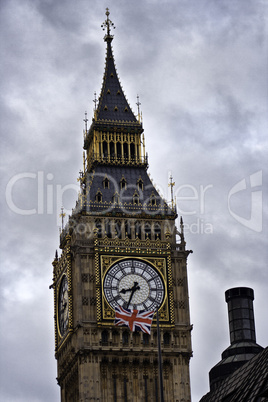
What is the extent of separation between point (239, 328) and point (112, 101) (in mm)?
28686

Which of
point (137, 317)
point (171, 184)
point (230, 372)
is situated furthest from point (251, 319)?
point (137, 317)

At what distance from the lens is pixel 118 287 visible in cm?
13350

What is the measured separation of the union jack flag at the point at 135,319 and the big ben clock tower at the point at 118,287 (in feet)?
11.9

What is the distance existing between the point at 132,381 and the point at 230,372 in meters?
16.9

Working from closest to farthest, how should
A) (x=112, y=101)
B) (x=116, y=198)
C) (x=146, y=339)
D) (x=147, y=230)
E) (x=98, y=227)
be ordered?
(x=146, y=339) → (x=98, y=227) → (x=147, y=230) → (x=116, y=198) → (x=112, y=101)

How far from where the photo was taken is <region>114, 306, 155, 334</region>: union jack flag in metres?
123

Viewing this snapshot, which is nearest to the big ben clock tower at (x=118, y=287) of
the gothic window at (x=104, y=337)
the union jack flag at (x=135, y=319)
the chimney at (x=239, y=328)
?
the gothic window at (x=104, y=337)

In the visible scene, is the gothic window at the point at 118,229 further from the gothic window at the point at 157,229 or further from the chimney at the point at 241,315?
the chimney at the point at 241,315

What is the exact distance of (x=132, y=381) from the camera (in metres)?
131

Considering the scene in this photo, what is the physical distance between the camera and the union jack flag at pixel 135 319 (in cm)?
12344

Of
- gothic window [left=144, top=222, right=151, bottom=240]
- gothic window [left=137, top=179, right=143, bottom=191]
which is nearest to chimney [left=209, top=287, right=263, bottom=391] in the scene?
gothic window [left=144, top=222, right=151, bottom=240]

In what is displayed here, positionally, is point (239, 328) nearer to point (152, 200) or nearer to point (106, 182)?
point (152, 200)

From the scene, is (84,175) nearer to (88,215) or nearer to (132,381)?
(88,215)

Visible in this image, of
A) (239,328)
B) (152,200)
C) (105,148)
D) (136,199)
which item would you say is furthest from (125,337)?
(105,148)
